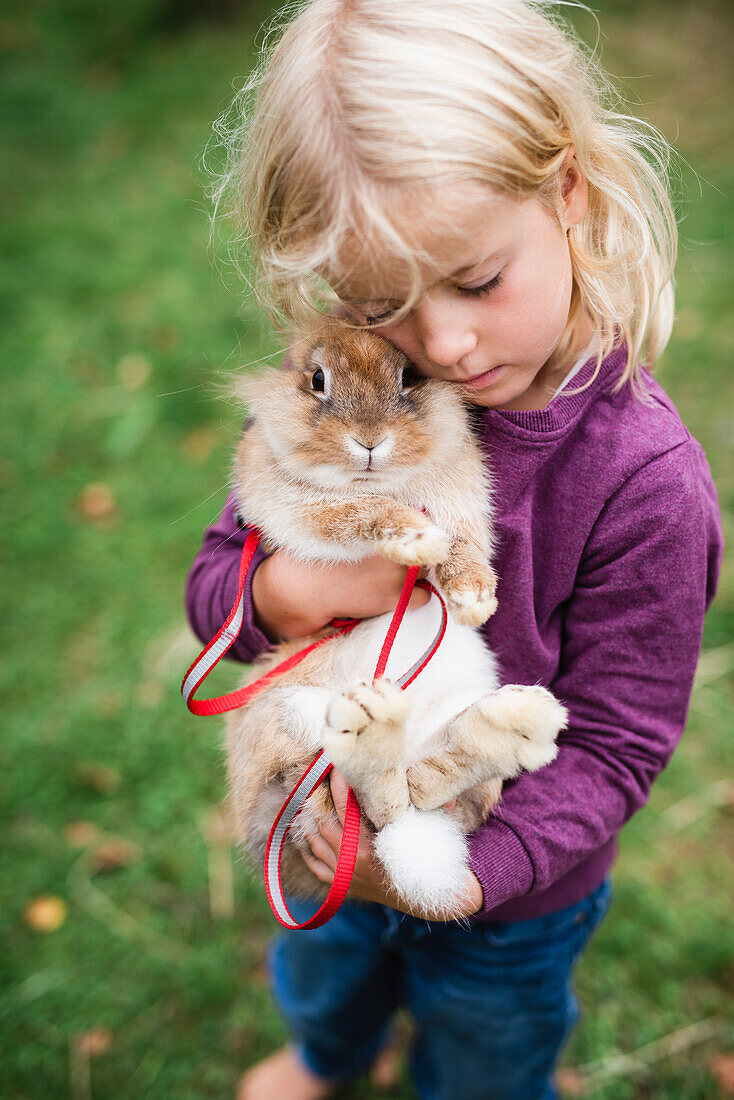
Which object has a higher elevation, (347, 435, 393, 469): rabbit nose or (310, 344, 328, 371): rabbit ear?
(310, 344, 328, 371): rabbit ear

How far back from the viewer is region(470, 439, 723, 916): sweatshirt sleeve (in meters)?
1.41

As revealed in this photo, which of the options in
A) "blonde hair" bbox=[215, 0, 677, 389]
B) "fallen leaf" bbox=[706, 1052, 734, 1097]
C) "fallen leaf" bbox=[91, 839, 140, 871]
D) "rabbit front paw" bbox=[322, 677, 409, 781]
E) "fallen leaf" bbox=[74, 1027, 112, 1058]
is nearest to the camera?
"blonde hair" bbox=[215, 0, 677, 389]

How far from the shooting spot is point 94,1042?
2.26 metres

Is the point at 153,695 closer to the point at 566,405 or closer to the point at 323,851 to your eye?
the point at 323,851

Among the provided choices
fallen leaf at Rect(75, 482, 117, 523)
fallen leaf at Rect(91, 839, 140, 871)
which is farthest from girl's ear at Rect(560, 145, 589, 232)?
fallen leaf at Rect(75, 482, 117, 523)

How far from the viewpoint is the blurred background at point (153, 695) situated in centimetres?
226

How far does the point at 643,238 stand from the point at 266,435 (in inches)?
31.3

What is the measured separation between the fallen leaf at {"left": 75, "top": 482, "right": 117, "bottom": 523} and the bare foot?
240 cm

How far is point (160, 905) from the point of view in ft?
8.34

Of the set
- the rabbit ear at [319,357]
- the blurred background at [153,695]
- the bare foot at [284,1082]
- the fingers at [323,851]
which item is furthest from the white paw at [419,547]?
the bare foot at [284,1082]

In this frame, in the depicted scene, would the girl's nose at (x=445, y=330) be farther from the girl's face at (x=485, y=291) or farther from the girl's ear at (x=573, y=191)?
the girl's ear at (x=573, y=191)

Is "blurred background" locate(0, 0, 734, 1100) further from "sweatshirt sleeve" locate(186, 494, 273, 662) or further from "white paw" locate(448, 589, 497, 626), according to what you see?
"white paw" locate(448, 589, 497, 626)

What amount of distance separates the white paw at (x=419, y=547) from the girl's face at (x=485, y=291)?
0.28 meters

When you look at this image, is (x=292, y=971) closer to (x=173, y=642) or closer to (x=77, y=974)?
(x=77, y=974)
